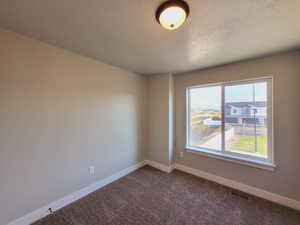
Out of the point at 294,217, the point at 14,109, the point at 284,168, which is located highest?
the point at 14,109

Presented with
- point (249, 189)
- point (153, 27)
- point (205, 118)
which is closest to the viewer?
point (153, 27)

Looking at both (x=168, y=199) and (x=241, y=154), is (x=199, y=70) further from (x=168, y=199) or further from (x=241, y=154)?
(x=168, y=199)

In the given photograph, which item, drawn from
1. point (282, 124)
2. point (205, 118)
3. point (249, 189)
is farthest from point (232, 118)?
point (249, 189)

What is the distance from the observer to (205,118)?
111 inches

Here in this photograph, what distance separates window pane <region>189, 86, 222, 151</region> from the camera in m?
2.63

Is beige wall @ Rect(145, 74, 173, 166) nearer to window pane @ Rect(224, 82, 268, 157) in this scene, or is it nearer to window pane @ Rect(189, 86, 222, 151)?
window pane @ Rect(189, 86, 222, 151)

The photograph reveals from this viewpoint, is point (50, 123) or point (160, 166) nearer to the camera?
point (50, 123)

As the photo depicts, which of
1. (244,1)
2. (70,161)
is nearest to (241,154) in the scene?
(244,1)

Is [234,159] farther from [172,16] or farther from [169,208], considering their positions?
[172,16]

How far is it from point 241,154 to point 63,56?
345 cm

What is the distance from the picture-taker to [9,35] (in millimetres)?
1457

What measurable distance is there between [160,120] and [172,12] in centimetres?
231

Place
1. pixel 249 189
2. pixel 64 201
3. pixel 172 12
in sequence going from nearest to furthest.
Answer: pixel 172 12
pixel 64 201
pixel 249 189

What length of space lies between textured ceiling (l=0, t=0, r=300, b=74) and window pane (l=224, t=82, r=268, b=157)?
2.02ft
